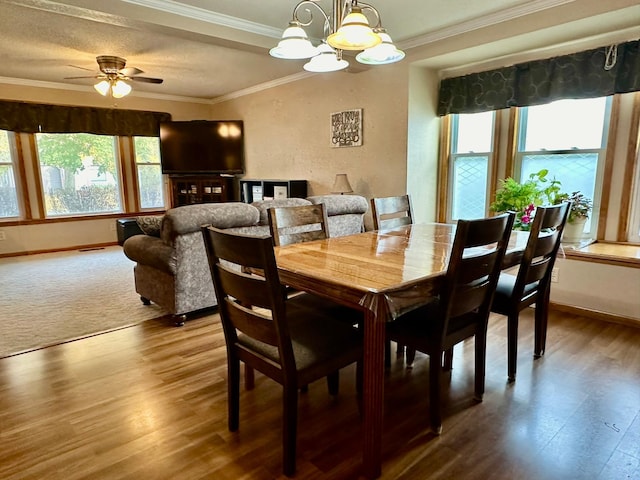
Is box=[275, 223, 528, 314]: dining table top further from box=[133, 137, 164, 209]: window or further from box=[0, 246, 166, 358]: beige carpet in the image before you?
box=[133, 137, 164, 209]: window

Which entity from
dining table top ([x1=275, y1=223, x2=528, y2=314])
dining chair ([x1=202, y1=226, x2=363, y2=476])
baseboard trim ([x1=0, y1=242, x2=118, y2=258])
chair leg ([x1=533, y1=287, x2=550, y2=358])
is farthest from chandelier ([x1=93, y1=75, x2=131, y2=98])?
chair leg ([x1=533, y1=287, x2=550, y2=358])

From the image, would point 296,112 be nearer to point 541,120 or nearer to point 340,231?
point 340,231

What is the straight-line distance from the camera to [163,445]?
169 cm

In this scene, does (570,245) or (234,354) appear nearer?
(234,354)

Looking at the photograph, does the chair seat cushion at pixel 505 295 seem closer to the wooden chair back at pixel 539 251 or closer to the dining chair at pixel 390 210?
the wooden chair back at pixel 539 251

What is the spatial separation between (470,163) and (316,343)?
10.6ft

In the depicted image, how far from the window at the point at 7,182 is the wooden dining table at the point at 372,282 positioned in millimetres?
5395

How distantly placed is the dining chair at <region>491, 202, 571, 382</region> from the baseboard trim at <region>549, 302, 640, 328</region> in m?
1.02

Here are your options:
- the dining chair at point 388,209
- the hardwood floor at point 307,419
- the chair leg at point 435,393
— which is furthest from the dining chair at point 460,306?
the dining chair at point 388,209

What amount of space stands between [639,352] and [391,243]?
1.79 meters

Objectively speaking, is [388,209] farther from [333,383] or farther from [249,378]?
[249,378]

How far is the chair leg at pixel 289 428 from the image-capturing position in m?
1.45

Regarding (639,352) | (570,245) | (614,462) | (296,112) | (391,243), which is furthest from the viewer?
(296,112)

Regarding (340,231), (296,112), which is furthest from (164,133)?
(340,231)
